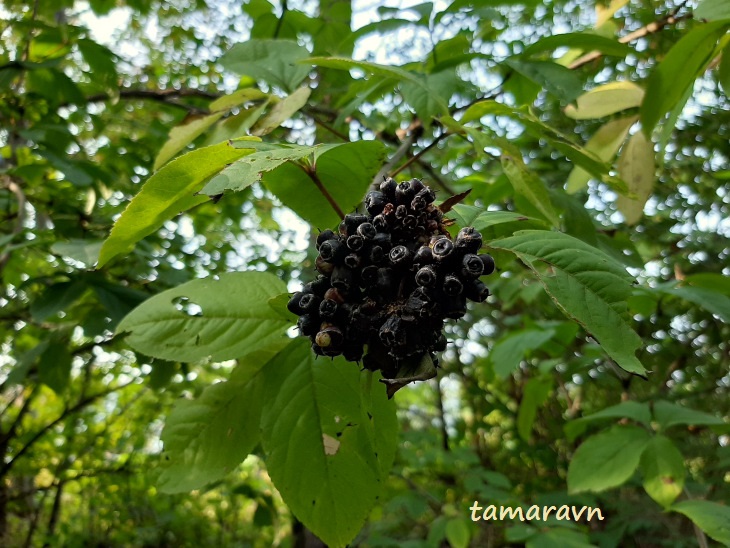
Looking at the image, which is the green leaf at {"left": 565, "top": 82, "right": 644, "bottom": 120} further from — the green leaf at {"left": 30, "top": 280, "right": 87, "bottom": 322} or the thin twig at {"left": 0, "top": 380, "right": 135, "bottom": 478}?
the thin twig at {"left": 0, "top": 380, "right": 135, "bottom": 478}

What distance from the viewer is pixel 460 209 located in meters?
1.08

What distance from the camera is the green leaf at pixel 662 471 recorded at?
1.82 meters

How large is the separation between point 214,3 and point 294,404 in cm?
493

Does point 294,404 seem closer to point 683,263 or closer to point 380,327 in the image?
point 380,327

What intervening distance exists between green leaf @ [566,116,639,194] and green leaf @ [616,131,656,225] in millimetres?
97

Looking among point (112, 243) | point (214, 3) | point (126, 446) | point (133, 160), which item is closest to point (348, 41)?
point (112, 243)

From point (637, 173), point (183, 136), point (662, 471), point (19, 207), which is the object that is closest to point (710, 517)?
point (662, 471)

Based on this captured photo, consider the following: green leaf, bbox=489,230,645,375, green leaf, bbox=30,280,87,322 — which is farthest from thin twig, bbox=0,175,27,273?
green leaf, bbox=489,230,645,375

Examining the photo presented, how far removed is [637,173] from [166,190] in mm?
1682

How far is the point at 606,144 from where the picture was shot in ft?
6.96

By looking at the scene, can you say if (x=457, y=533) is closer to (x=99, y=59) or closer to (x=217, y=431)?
(x=217, y=431)

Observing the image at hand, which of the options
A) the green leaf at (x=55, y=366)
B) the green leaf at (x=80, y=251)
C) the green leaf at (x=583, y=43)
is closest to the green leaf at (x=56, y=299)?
the green leaf at (x=80, y=251)

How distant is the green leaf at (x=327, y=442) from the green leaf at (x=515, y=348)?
130cm

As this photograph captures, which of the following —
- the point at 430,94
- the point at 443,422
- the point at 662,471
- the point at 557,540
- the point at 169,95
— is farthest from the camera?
the point at 443,422
